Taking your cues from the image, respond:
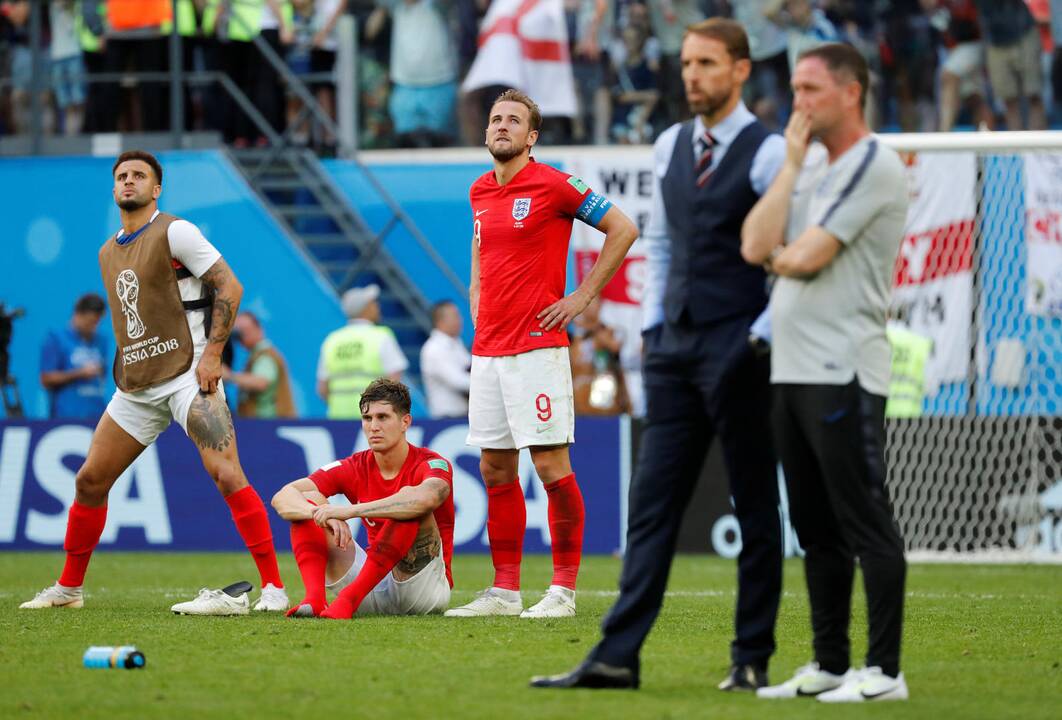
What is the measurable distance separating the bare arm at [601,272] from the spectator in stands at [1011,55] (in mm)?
10004

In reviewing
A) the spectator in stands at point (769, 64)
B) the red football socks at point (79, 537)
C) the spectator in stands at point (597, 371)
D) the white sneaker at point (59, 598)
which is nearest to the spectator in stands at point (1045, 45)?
the spectator in stands at point (769, 64)

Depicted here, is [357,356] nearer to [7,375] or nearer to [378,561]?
[7,375]

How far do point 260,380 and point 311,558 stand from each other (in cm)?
766

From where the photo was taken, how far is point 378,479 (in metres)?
8.46

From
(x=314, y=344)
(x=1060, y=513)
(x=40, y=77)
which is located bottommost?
(x=1060, y=513)

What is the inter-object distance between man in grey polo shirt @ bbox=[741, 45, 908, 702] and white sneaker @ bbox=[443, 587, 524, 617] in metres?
3.01

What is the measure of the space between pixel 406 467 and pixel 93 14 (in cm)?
1126

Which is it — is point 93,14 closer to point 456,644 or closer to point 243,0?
point 243,0

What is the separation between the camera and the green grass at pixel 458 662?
5574mm

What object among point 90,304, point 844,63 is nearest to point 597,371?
point 90,304

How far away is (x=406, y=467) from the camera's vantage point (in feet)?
27.8

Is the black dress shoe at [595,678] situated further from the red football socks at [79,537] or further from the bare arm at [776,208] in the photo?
the red football socks at [79,537]

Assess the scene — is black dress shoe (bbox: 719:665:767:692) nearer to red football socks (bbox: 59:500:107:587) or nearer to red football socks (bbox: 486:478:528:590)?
red football socks (bbox: 486:478:528:590)

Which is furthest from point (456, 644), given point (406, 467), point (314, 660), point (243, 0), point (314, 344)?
point (243, 0)
